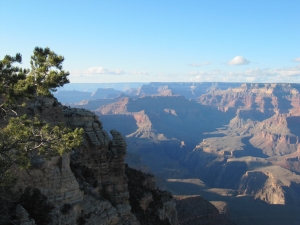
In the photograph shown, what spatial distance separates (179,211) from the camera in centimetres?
4416

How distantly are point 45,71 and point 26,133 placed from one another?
268cm

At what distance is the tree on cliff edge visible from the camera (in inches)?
489

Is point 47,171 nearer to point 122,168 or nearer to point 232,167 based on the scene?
point 122,168

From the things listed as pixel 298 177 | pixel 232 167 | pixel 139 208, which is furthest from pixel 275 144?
pixel 139 208

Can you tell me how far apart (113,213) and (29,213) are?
4.70 meters

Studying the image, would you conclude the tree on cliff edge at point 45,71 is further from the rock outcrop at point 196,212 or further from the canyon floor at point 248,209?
the canyon floor at point 248,209

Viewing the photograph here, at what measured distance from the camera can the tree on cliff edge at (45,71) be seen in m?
12.4

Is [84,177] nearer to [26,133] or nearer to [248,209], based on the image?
[26,133]

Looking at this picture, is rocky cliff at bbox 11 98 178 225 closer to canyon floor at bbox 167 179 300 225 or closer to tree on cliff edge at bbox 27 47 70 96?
tree on cliff edge at bbox 27 47 70 96

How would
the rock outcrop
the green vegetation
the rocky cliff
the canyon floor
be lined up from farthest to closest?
the canyon floor < the rock outcrop < the rocky cliff < the green vegetation

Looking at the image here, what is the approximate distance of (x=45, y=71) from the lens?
41.1ft

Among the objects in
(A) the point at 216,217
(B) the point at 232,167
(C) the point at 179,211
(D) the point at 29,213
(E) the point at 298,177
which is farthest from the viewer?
(B) the point at 232,167

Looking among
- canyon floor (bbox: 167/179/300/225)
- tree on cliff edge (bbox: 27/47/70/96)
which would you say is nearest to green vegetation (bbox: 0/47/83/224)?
tree on cliff edge (bbox: 27/47/70/96)

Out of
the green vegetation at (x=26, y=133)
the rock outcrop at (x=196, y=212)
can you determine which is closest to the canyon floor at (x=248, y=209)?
the rock outcrop at (x=196, y=212)
